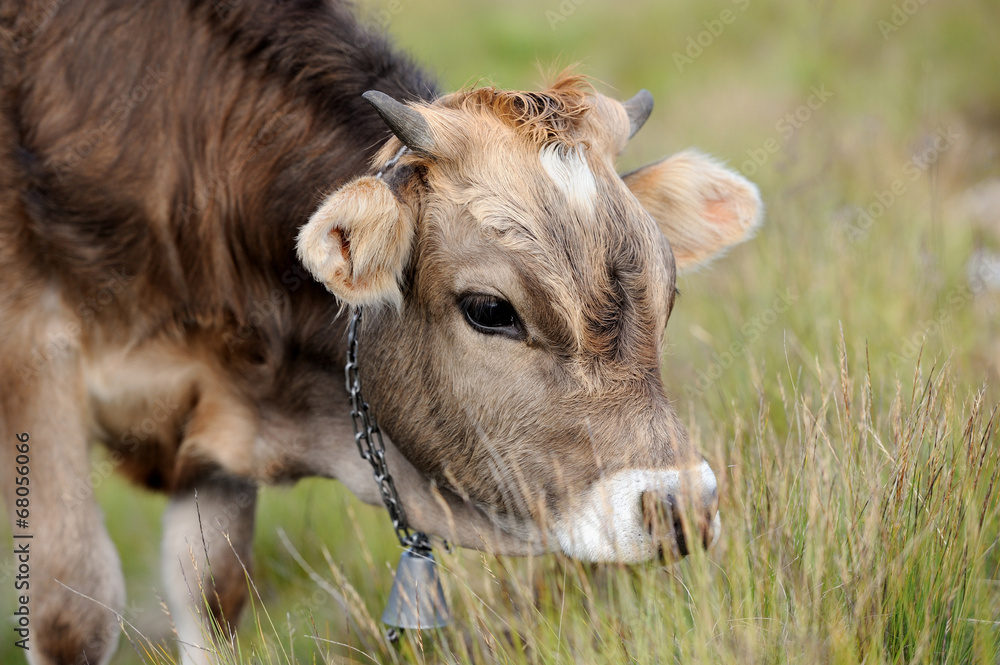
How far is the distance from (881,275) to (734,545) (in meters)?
2.70

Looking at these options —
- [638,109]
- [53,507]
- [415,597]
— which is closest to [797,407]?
[638,109]

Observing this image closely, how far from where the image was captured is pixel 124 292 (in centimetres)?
295

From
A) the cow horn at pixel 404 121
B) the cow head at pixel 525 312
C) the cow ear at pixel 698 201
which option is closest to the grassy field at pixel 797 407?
the cow head at pixel 525 312

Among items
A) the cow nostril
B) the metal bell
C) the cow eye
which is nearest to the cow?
the cow eye

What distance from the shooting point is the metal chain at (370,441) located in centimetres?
271

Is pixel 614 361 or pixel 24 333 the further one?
pixel 24 333

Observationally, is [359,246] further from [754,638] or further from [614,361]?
[754,638]

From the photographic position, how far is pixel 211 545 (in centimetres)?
346

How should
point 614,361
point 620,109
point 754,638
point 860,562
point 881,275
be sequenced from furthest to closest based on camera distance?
point 881,275 → point 620,109 → point 614,361 → point 860,562 → point 754,638

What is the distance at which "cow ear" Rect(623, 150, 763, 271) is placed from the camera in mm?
2971

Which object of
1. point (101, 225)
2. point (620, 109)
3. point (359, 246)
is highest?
point (620, 109)

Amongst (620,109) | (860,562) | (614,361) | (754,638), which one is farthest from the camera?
(620,109)

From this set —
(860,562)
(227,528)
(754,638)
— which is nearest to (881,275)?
(860,562)

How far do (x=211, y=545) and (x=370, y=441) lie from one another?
43.4 inches
